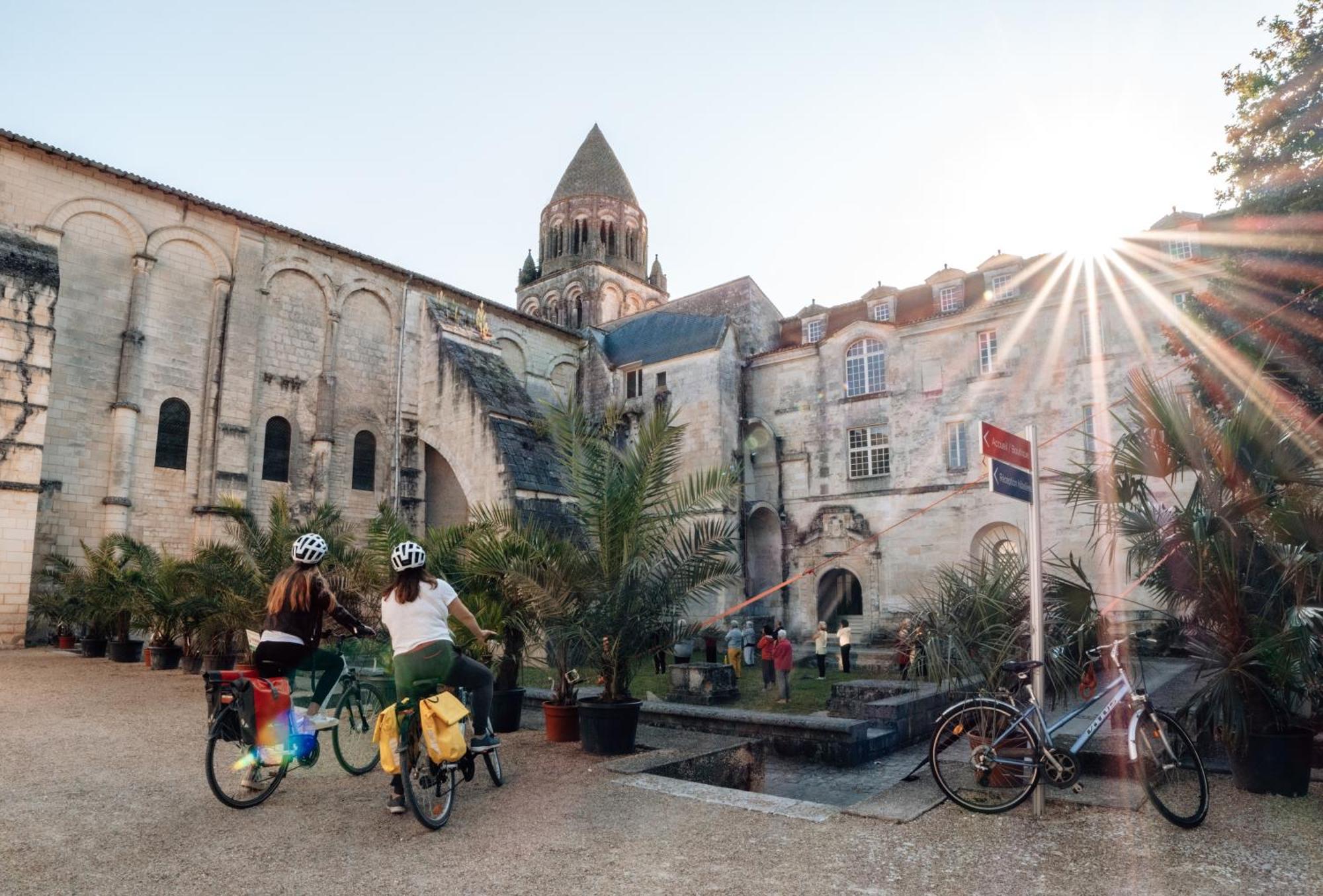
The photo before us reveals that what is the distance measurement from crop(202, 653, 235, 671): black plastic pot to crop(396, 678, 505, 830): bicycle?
30.6 feet

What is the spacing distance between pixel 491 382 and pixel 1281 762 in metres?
20.8

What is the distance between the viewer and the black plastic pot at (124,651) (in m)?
15.0

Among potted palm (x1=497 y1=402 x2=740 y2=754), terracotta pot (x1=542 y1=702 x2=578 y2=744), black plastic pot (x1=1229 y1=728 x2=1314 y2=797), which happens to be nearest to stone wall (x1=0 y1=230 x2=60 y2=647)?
potted palm (x1=497 y1=402 x2=740 y2=754)

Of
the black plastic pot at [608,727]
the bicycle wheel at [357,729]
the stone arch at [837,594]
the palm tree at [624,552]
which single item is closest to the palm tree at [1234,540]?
the palm tree at [624,552]

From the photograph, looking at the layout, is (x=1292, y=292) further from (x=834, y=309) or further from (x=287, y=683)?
(x=834, y=309)

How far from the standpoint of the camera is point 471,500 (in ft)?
69.7

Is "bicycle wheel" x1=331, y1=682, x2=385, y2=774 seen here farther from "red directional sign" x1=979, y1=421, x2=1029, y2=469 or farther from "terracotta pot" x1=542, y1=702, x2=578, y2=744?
"red directional sign" x1=979, y1=421, x2=1029, y2=469

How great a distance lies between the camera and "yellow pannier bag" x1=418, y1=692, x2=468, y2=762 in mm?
4617

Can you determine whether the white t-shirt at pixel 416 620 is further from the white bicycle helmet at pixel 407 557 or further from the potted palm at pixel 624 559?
the potted palm at pixel 624 559

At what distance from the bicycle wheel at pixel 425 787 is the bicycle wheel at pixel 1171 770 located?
13.4 ft

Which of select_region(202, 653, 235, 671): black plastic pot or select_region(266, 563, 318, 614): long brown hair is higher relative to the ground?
select_region(266, 563, 318, 614): long brown hair

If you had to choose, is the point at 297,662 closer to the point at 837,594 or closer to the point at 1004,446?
the point at 1004,446

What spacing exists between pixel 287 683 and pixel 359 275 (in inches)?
868

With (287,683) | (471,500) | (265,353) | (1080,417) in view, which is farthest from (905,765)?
(265,353)
